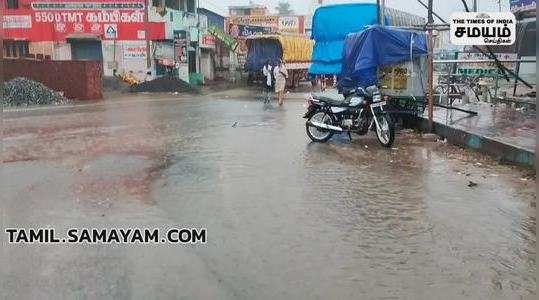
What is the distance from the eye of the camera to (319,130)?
37.9 ft

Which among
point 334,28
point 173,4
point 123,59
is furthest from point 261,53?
point 334,28

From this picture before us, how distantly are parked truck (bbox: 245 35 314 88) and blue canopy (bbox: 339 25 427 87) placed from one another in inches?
703

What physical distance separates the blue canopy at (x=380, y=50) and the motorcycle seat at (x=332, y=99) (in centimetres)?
107

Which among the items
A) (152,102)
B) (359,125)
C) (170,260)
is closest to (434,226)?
(170,260)

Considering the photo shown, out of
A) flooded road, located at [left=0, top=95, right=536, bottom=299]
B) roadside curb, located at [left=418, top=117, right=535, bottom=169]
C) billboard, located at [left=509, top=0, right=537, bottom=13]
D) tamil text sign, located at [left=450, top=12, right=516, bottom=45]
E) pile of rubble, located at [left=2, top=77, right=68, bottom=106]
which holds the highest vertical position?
billboard, located at [left=509, top=0, right=537, bottom=13]

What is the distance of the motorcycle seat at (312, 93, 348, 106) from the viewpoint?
1157 cm

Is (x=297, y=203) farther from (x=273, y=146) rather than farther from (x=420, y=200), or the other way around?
(x=273, y=146)

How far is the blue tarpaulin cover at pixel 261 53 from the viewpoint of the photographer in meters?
32.0

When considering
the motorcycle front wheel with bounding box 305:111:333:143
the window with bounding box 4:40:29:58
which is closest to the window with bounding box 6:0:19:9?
the window with bounding box 4:40:29:58

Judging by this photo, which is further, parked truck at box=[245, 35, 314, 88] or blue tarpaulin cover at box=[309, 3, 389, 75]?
parked truck at box=[245, 35, 314, 88]

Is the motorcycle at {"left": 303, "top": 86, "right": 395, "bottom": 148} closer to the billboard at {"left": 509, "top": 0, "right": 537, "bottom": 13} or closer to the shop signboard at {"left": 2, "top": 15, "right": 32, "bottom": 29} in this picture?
the billboard at {"left": 509, "top": 0, "right": 537, "bottom": 13}

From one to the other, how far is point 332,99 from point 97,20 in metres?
22.0

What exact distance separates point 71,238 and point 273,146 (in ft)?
18.9

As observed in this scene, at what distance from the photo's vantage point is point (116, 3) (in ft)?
99.0
